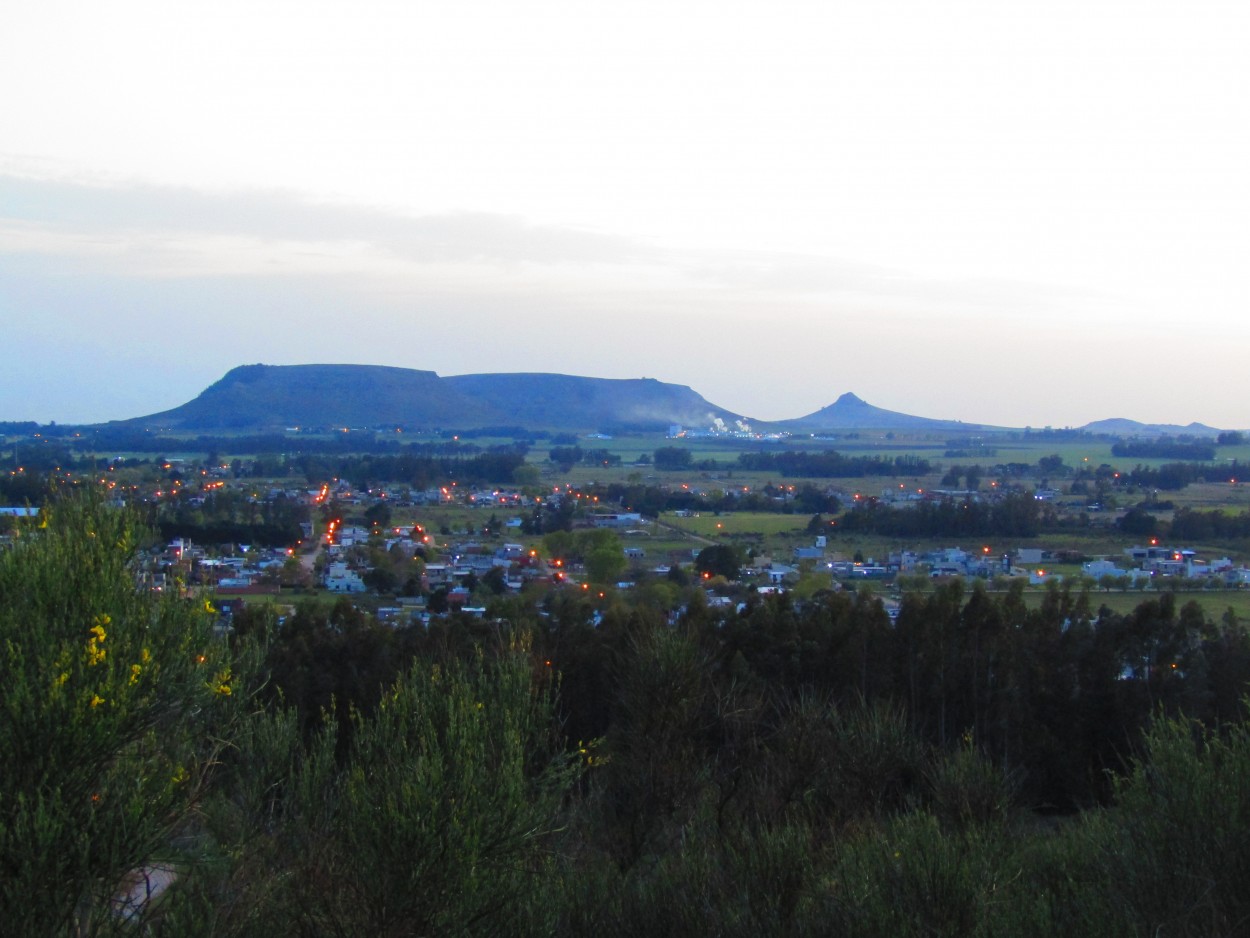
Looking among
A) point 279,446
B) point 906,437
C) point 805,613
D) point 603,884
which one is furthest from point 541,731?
point 906,437

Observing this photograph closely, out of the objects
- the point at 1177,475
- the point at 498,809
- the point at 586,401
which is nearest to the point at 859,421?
the point at 586,401

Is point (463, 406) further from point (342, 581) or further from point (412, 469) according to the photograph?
point (342, 581)

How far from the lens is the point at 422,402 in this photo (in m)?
104

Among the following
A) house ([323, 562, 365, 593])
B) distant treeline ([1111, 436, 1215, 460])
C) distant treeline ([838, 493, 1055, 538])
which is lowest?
house ([323, 562, 365, 593])

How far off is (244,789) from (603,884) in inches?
89.1

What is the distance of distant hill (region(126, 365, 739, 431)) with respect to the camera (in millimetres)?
92812

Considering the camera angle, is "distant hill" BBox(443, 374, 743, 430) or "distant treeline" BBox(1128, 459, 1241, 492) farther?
"distant hill" BBox(443, 374, 743, 430)

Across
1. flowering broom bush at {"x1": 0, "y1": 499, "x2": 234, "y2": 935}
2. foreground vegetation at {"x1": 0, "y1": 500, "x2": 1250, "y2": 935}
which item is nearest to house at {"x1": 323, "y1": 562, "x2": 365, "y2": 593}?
foreground vegetation at {"x1": 0, "y1": 500, "x2": 1250, "y2": 935}

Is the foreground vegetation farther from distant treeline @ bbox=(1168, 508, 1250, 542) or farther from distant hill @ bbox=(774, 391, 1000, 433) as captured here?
distant hill @ bbox=(774, 391, 1000, 433)

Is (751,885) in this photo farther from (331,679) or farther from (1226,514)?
(1226,514)

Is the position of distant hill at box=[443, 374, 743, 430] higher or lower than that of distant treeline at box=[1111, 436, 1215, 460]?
higher

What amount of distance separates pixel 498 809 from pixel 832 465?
5808 cm

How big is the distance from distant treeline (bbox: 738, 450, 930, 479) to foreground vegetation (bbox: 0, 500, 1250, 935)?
50604 mm

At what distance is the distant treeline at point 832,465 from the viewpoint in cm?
5969
